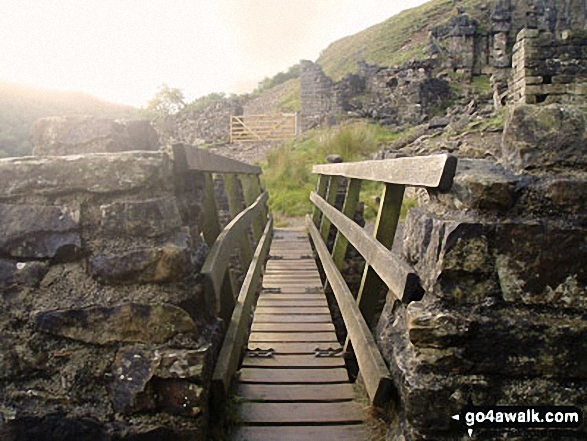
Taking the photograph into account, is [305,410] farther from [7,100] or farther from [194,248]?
[7,100]

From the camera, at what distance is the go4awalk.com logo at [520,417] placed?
1533 millimetres

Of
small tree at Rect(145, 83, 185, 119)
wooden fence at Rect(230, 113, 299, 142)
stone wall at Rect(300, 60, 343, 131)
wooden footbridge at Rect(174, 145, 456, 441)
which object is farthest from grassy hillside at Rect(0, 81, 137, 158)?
wooden footbridge at Rect(174, 145, 456, 441)

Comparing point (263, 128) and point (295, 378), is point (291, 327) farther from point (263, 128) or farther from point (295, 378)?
point (263, 128)

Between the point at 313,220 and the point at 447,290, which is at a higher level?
the point at 447,290

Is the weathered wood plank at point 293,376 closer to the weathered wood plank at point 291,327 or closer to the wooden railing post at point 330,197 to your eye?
the weathered wood plank at point 291,327

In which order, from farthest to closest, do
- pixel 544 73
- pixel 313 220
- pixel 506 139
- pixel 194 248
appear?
1. pixel 544 73
2. pixel 313 220
3. pixel 194 248
4. pixel 506 139

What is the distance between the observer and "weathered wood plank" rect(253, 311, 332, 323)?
3930 mm

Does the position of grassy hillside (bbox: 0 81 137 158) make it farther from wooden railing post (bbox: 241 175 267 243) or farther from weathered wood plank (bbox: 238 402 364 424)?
weathered wood plank (bbox: 238 402 364 424)

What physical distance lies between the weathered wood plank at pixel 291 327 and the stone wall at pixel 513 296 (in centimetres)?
216

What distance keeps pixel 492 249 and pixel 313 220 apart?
6.30m

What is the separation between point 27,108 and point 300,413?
96.2 feet

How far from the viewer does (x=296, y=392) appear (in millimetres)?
2561

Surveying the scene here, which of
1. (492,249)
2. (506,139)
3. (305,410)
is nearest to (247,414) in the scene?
(305,410)

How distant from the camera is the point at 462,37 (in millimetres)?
22375
